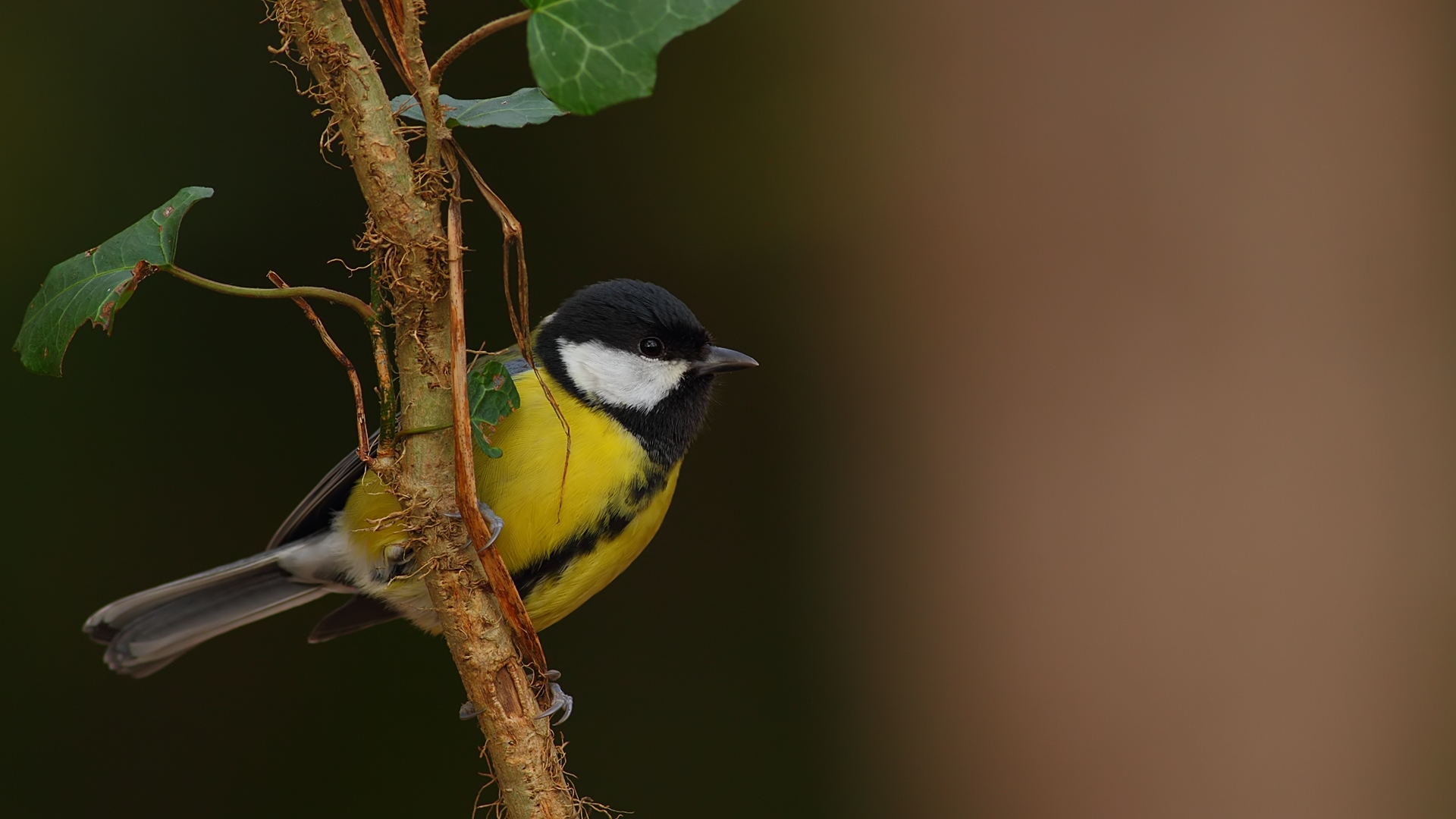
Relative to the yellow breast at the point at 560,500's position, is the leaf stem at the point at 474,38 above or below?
above

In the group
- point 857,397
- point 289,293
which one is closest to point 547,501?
point 289,293

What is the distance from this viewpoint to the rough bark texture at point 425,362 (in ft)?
3.28

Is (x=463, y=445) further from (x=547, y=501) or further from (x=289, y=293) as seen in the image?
(x=547, y=501)

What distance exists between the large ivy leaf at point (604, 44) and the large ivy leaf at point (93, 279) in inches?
15.6

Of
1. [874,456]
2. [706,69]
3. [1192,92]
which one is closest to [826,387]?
[874,456]

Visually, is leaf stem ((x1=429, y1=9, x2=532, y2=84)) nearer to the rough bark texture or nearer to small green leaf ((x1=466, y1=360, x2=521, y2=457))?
the rough bark texture

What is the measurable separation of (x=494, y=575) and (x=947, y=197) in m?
2.13

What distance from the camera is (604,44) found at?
857mm

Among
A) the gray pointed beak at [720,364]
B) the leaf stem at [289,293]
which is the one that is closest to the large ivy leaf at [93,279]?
the leaf stem at [289,293]

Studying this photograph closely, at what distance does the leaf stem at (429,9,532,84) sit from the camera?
87 cm

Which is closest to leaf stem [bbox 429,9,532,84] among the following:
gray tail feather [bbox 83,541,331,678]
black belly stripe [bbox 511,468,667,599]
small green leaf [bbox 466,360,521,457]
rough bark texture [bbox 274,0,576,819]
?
rough bark texture [bbox 274,0,576,819]

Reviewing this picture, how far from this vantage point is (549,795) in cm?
114

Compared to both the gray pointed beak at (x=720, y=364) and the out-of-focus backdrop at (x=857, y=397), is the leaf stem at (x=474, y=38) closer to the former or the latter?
the gray pointed beak at (x=720, y=364)

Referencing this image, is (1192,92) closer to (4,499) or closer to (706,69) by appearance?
(706,69)
